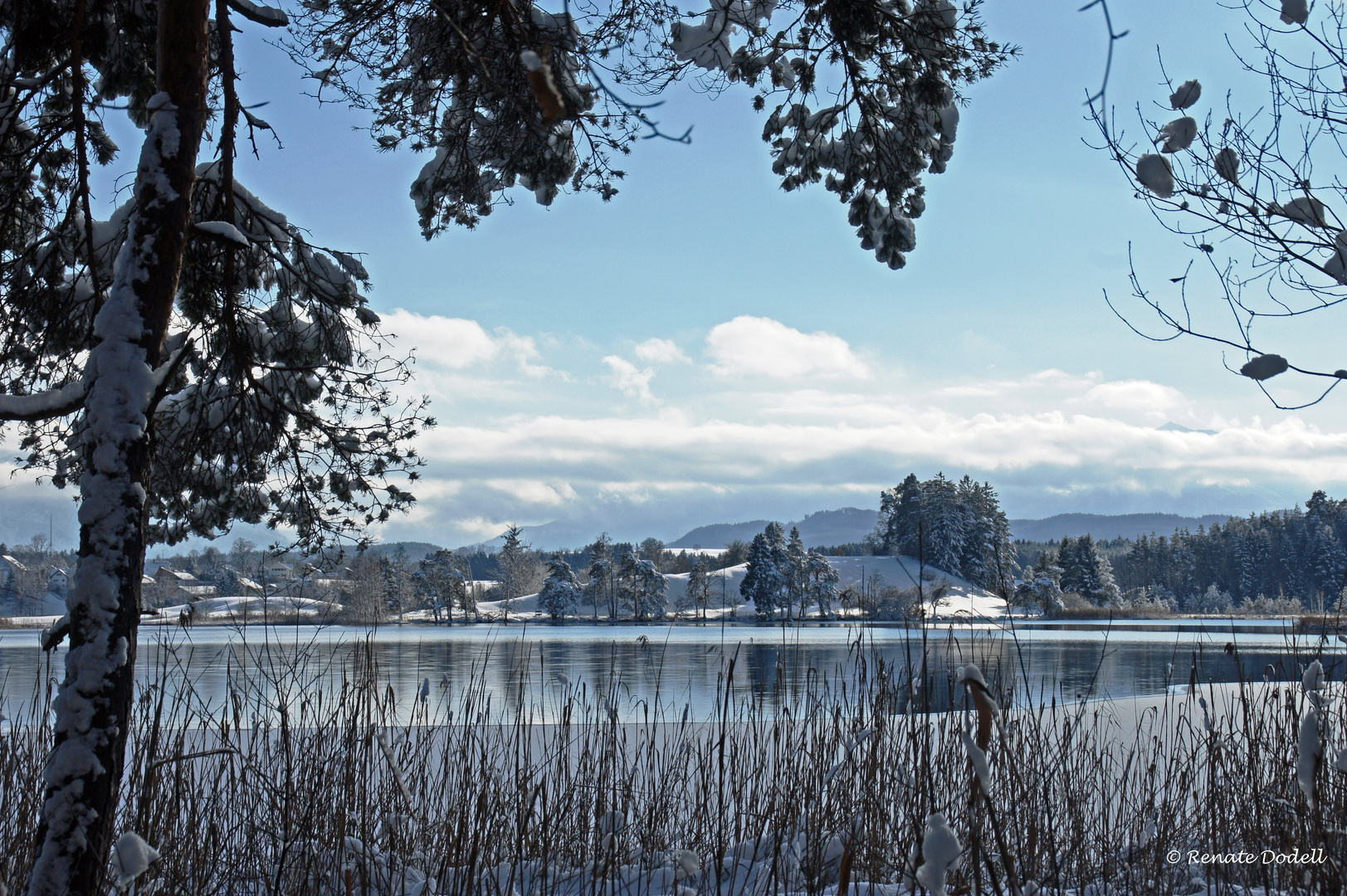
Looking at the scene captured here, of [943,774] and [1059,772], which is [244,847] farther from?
[1059,772]

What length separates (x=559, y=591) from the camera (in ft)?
198

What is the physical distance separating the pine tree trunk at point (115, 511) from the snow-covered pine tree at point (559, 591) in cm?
5835

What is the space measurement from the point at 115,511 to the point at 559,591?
59.1 metres

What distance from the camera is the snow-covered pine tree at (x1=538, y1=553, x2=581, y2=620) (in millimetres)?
60031

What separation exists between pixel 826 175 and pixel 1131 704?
9.14m

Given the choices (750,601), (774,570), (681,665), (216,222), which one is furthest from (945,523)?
(216,222)

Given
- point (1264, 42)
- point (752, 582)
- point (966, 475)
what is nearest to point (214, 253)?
point (1264, 42)

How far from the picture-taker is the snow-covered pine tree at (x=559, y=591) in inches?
2363

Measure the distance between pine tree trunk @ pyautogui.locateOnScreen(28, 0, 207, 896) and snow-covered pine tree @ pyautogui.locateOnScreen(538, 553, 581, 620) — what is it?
58.4 m

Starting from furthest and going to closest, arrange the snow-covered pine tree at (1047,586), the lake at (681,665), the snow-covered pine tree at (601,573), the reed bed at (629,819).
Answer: the snow-covered pine tree at (601,573)
the snow-covered pine tree at (1047,586)
the lake at (681,665)
the reed bed at (629,819)

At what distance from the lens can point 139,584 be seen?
8.08 ft
